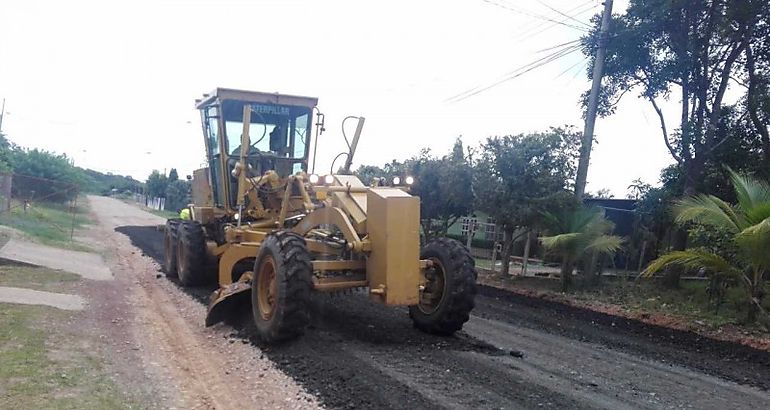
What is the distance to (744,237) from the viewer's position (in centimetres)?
849

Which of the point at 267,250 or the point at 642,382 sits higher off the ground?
the point at 267,250

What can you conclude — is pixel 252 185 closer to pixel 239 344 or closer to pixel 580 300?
pixel 239 344

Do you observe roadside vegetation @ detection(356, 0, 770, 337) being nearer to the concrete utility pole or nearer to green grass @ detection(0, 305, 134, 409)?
the concrete utility pole

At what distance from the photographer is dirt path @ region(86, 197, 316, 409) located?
205 inches

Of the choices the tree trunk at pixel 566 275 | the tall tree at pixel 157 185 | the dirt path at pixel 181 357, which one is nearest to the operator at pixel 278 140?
the dirt path at pixel 181 357

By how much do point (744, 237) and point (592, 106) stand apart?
228 inches

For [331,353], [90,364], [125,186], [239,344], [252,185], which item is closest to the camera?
[90,364]

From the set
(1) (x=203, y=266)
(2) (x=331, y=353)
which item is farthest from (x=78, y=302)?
(2) (x=331, y=353)

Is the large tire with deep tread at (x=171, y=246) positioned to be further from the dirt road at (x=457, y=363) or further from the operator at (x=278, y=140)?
the operator at (x=278, y=140)

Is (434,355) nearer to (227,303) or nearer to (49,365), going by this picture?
(227,303)

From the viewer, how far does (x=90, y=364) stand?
5723mm

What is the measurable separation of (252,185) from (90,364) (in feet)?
13.4

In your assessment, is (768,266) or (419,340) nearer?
(419,340)

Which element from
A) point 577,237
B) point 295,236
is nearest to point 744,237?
point 577,237
